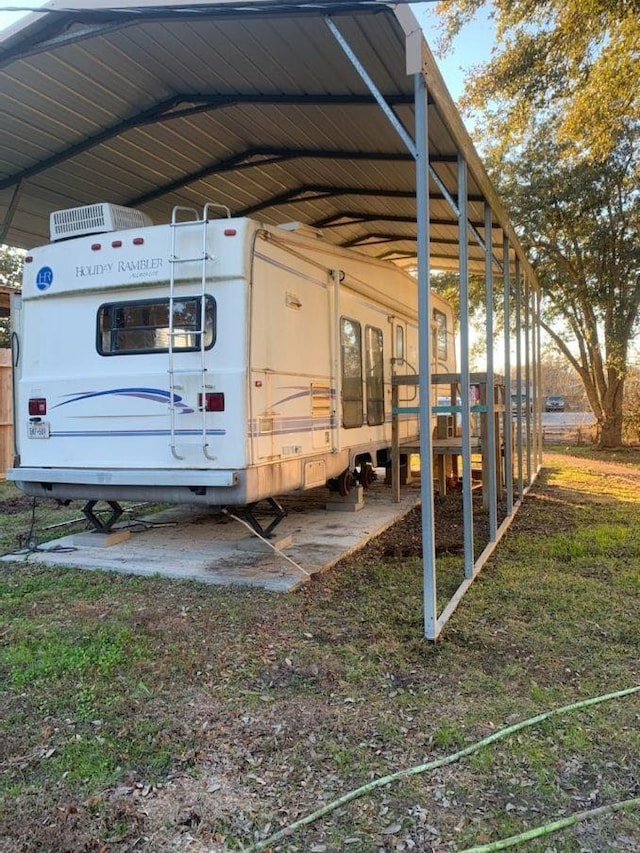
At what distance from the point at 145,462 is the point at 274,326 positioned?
1.47 metres

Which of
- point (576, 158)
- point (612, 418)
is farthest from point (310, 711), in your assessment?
point (612, 418)

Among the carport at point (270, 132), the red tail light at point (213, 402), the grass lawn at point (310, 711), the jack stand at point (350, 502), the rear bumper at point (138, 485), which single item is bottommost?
the grass lawn at point (310, 711)

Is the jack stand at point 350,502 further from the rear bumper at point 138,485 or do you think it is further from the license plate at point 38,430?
the license plate at point 38,430

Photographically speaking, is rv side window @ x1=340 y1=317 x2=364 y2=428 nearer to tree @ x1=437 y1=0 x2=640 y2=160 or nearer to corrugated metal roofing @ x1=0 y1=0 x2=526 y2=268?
corrugated metal roofing @ x1=0 y1=0 x2=526 y2=268

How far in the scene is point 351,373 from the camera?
695 cm

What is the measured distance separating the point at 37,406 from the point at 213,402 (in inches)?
70.3

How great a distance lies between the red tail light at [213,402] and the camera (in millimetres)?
4672

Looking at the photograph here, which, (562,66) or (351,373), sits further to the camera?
(562,66)

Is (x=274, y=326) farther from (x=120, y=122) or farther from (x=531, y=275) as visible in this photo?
(x=531, y=275)

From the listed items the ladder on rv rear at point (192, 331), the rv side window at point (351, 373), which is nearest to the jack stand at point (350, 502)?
the rv side window at point (351, 373)

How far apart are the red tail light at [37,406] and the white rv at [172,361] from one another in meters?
0.01

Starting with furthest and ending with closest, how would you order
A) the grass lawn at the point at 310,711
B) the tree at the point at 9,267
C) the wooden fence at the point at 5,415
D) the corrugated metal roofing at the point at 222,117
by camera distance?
the tree at the point at 9,267 → the wooden fence at the point at 5,415 → the corrugated metal roofing at the point at 222,117 → the grass lawn at the point at 310,711

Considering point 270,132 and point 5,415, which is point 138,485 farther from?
point 5,415

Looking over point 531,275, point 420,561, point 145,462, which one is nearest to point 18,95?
point 145,462
